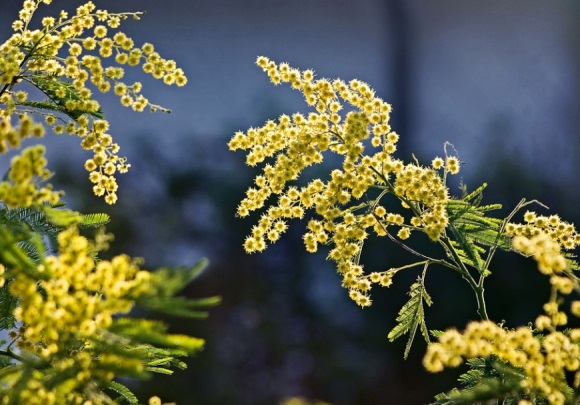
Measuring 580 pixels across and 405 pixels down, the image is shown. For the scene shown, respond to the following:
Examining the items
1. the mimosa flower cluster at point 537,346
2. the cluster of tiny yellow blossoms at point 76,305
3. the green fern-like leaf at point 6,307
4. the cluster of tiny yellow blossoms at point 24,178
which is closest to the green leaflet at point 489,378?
the mimosa flower cluster at point 537,346

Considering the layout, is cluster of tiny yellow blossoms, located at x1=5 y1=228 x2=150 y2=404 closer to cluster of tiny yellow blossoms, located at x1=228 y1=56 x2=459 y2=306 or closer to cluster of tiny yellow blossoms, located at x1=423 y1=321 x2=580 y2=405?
cluster of tiny yellow blossoms, located at x1=423 y1=321 x2=580 y2=405

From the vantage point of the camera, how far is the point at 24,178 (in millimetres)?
1653

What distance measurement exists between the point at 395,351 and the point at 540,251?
23.6 feet

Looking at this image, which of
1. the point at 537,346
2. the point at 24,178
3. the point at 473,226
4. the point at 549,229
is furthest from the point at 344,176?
the point at 24,178

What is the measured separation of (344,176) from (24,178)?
108 cm

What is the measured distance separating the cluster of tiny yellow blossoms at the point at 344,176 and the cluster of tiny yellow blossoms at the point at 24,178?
968 mm

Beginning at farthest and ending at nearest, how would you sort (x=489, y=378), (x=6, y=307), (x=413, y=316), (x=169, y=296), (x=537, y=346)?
1. (x=413, y=316)
2. (x=6, y=307)
3. (x=489, y=378)
4. (x=537, y=346)
5. (x=169, y=296)

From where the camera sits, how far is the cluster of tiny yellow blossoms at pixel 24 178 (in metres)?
1.63

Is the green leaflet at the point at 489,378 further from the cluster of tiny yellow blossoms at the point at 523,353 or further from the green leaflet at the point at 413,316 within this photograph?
the green leaflet at the point at 413,316

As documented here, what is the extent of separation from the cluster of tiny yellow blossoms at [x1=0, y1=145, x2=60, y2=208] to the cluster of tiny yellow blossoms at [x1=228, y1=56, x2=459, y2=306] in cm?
97

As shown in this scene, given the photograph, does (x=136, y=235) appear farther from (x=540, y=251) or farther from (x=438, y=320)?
(x=540, y=251)

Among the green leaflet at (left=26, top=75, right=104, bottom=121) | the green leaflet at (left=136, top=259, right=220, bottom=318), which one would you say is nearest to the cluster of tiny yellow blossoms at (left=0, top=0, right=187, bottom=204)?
the green leaflet at (left=26, top=75, right=104, bottom=121)

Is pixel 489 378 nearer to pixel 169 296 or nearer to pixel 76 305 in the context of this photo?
pixel 169 296

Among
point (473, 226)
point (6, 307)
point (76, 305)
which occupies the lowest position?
point (76, 305)
